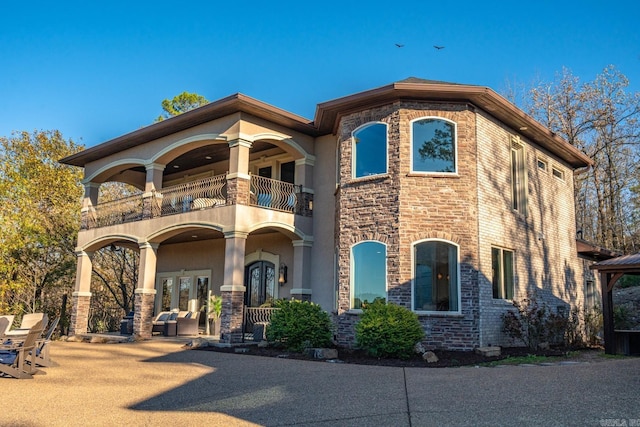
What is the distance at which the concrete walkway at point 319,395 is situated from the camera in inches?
230

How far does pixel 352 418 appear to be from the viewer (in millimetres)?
5906

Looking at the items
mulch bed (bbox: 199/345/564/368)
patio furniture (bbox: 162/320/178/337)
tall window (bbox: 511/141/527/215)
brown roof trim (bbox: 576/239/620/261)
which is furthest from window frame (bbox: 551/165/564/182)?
patio furniture (bbox: 162/320/178/337)

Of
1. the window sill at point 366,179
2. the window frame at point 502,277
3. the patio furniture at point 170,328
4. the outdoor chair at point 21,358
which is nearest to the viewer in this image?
the outdoor chair at point 21,358

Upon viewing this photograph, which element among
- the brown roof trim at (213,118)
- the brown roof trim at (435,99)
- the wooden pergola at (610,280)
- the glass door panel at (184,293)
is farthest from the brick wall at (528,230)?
the glass door panel at (184,293)

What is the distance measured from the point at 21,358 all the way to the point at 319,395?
5.29 metres

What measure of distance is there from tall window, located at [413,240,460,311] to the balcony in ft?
14.7

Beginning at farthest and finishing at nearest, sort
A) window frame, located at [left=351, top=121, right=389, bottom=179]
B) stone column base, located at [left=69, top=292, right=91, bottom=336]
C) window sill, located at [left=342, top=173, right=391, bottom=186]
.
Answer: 1. stone column base, located at [left=69, top=292, right=91, bottom=336]
2. window frame, located at [left=351, top=121, right=389, bottom=179]
3. window sill, located at [left=342, top=173, right=391, bottom=186]

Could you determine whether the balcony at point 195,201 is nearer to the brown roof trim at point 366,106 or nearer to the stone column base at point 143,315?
the brown roof trim at point 366,106

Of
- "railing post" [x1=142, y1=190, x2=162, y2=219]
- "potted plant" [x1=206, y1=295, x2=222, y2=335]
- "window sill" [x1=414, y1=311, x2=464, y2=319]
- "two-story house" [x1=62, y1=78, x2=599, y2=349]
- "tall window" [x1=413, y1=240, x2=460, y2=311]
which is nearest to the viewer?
"window sill" [x1=414, y1=311, x2=464, y2=319]

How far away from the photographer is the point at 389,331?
11.2m

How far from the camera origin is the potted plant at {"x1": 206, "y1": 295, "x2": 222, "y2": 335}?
17328 millimetres

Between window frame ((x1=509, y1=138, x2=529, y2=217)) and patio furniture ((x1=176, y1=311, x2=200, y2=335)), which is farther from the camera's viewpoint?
patio furniture ((x1=176, y1=311, x2=200, y2=335))

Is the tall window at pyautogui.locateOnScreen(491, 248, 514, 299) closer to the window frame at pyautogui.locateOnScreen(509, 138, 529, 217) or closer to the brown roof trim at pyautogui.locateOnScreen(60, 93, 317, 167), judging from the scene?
the window frame at pyautogui.locateOnScreen(509, 138, 529, 217)

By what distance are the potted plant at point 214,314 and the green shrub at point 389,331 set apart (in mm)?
6979
